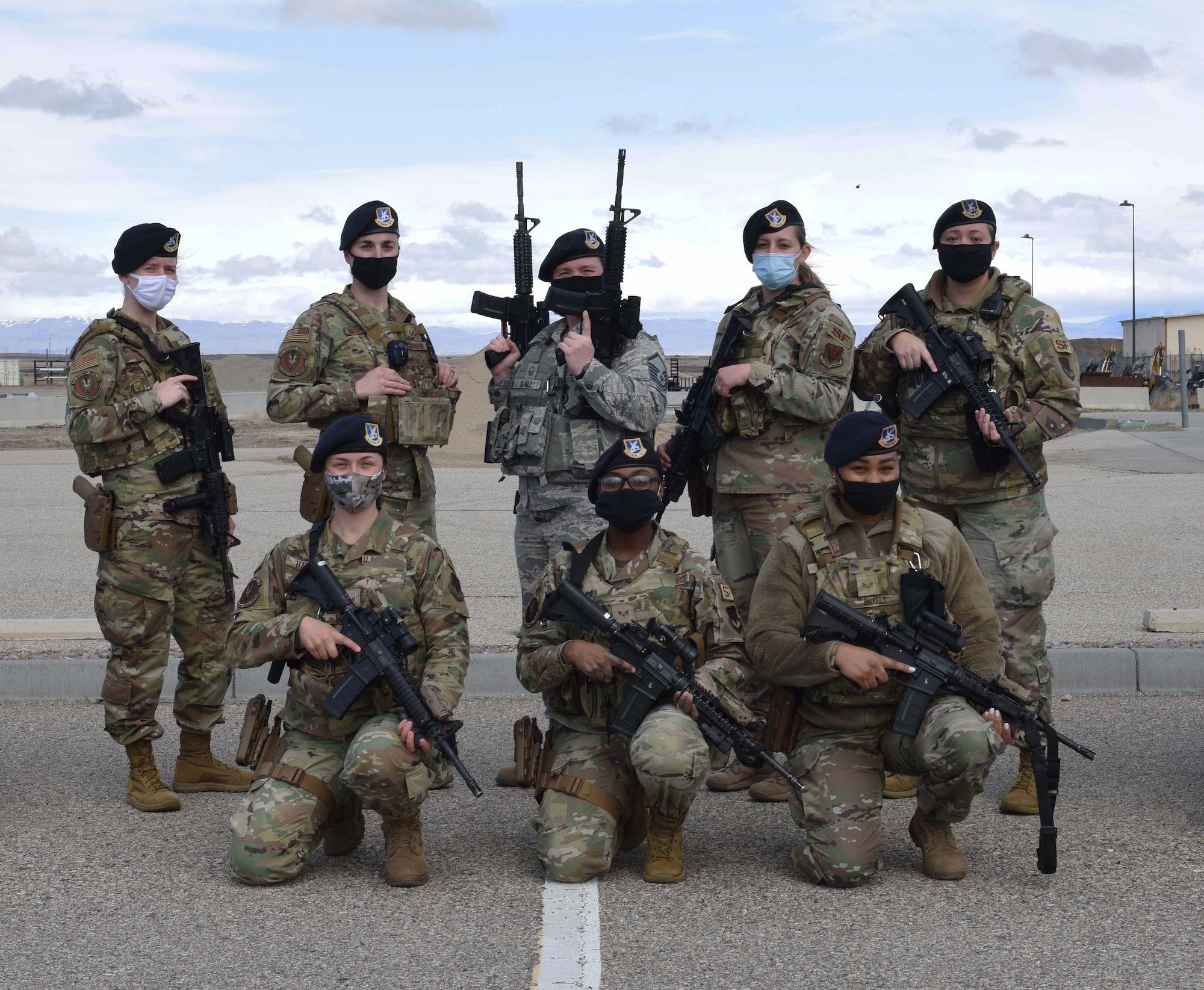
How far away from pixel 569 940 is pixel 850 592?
1509 millimetres

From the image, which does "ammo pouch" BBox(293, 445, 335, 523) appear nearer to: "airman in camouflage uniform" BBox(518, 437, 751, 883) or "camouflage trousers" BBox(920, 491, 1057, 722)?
"airman in camouflage uniform" BBox(518, 437, 751, 883)

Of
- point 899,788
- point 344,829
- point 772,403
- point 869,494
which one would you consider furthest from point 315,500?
point 899,788

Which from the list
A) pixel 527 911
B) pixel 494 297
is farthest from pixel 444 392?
pixel 527 911

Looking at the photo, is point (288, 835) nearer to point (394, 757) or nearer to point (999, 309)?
point (394, 757)

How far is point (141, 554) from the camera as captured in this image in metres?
5.48

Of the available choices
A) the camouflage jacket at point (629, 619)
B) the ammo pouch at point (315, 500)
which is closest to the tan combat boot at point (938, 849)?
the camouflage jacket at point (629, 619)

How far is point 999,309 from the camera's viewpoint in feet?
18.0

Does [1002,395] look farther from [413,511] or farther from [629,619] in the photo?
[413,511]

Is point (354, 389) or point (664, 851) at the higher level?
point (354, 389)

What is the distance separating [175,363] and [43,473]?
16.5m

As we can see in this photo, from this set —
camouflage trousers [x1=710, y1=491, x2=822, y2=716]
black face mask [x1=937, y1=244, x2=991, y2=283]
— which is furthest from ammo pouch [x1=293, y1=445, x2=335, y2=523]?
black face mask [x1=937, y1=244, x2=991, y2=283]

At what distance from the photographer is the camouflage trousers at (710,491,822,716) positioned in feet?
18.3

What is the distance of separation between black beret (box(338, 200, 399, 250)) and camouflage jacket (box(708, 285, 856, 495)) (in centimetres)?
156

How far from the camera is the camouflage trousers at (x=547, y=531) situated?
5.58 meters
